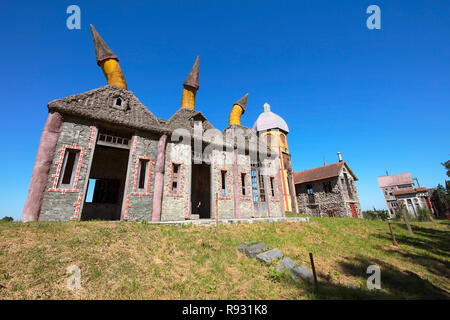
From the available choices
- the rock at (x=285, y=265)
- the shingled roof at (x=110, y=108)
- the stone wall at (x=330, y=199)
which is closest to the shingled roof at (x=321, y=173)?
the stone wall at (x=330, y=199)

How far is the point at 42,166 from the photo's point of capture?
29.8ft

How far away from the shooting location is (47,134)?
948cm

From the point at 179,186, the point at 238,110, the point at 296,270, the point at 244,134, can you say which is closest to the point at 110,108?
the point at 179,186

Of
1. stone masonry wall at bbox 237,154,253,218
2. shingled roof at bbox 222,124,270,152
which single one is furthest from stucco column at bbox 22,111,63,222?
stone masonry wall at bbox 237,154,253,218

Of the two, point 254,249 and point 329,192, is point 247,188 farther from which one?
point 329,192

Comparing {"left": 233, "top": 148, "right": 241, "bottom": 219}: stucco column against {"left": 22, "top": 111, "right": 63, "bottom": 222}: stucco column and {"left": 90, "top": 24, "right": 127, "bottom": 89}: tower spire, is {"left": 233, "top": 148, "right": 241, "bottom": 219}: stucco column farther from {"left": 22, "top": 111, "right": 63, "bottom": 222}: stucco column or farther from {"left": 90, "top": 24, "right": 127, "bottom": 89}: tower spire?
{"left": 22, "top": 111, "right": 63, "bottom": 222}: stucco column

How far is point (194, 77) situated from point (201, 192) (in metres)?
10.8

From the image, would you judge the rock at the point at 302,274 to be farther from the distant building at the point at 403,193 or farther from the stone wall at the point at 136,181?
the distant building at the point at 403,193

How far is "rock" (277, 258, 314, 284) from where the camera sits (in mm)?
5652

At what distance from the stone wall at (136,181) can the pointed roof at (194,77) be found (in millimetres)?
6701

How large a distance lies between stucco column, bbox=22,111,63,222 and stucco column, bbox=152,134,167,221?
5.18 metres

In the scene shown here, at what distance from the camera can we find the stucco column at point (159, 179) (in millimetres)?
11438
